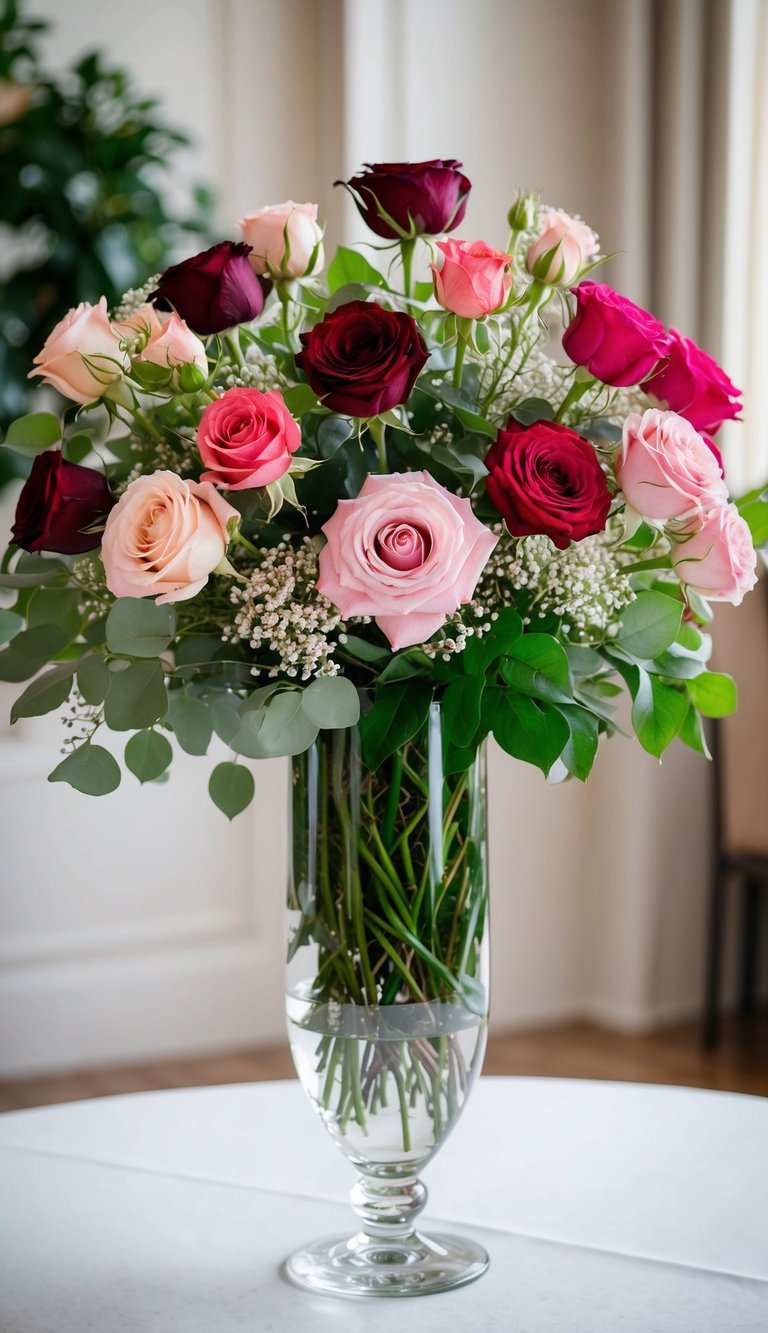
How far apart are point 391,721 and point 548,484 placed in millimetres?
155

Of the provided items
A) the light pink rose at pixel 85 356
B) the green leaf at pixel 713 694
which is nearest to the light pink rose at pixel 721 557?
the green leaf at pixel 713 694

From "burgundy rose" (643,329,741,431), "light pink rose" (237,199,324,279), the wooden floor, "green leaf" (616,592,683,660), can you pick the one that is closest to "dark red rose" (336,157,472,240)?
"light pink rose" (237,199,324,279)

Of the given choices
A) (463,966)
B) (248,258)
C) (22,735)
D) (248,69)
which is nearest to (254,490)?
(248,258)

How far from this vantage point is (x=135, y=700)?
0.76 m

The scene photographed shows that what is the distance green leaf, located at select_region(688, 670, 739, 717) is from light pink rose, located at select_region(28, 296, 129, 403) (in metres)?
0.42

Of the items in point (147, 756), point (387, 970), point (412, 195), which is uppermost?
point (412, 195)

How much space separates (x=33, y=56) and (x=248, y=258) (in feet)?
6.89

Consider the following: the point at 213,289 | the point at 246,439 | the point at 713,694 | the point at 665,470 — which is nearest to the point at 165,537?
the point at 246,439

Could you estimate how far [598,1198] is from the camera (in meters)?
0.92

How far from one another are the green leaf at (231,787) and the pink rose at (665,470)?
28 cm

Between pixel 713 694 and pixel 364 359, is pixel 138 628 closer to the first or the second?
pixel 364 359

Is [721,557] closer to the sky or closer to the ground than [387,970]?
closer to the sky

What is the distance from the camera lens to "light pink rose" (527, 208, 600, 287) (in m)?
0.82

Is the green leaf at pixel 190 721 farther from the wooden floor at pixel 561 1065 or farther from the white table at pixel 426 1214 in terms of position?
the wooden floor at pixel 561 1065
